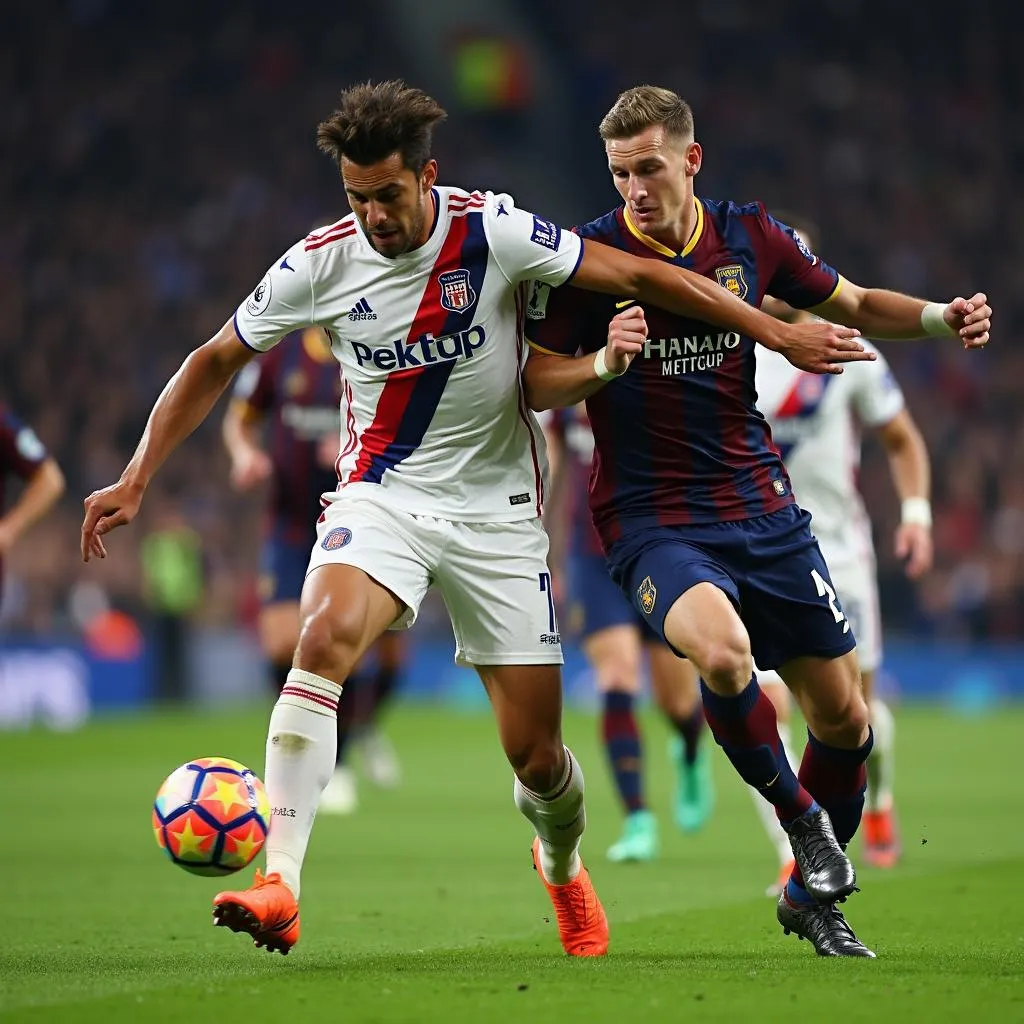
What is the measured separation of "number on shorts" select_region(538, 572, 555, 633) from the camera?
587 cm

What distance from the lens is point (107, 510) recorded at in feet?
18.5

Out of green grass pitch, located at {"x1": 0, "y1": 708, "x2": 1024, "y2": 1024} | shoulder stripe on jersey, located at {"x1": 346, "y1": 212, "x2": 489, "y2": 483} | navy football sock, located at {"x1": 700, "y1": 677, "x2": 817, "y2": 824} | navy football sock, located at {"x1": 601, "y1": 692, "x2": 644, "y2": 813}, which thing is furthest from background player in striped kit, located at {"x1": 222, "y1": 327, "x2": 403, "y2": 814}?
navy football sock, located at {"x1": 700, "y1": 677, "x2": 817, "y2": 824}

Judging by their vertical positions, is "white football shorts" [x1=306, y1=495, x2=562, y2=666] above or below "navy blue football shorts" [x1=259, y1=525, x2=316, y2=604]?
below

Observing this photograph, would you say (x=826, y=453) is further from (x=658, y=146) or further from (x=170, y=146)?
(x=170, y=146)

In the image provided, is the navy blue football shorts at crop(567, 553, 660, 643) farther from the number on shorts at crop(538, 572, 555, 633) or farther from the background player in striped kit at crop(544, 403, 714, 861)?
the number on shorts at crop(538, 572, 555, 633)

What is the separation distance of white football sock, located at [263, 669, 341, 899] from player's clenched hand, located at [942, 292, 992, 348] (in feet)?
7.17

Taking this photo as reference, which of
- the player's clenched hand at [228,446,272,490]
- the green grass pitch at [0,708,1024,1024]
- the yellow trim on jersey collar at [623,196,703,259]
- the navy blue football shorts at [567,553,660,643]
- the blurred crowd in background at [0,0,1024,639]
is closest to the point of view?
the green grass pitch at [0,708,1024,1024]

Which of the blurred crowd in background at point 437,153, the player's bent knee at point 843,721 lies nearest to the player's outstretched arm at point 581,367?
the player's bent knee at point 843,721

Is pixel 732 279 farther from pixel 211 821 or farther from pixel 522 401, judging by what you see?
pixel 211 821

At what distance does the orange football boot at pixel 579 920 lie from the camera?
19.3 ft

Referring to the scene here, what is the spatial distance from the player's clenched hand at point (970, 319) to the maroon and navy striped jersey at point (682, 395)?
1.60 feet

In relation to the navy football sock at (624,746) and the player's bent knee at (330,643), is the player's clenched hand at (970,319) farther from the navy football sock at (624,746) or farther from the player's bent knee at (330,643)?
the navy football sock at (624,746)

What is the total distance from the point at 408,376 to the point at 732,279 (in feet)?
3.45

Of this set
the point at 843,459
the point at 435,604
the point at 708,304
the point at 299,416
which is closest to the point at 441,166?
the point at 435,604
